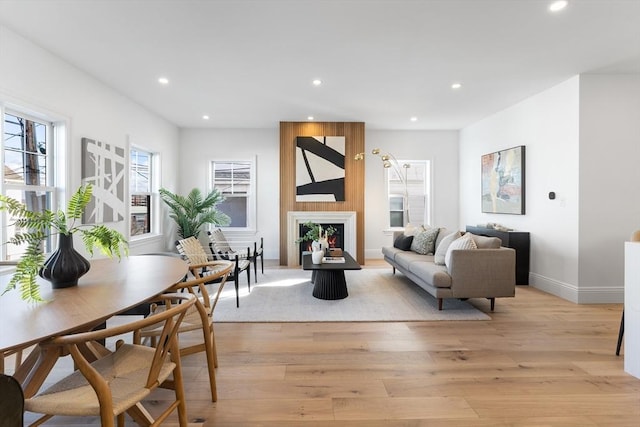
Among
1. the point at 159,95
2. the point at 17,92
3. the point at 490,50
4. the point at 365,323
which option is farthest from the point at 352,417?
the point at 159,95

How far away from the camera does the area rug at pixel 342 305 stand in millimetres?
3285

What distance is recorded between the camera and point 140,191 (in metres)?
5.34

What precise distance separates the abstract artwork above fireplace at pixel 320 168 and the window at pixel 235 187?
1323 mm

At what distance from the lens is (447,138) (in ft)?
22.3

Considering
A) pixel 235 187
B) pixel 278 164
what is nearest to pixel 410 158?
pixel 278 164

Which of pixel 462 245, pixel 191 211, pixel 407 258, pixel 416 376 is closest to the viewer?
pixel 416 376

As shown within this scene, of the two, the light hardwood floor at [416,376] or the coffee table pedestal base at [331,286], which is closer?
the light hardwood floor at [416,376]

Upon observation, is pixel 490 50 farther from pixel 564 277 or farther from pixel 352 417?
pixel 352 417

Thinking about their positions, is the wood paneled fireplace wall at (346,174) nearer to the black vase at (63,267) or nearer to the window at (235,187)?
the window at (235,187)

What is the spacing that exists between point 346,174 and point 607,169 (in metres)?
3.70

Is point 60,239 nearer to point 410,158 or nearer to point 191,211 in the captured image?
point 191,211

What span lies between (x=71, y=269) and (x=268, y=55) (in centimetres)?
270

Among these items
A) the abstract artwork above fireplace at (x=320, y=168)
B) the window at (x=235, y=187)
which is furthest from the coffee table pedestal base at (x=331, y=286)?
the window at (x=235, y=187)

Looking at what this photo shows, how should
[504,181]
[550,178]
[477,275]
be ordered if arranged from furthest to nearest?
[504,181] → [550,178] → [477,275]
